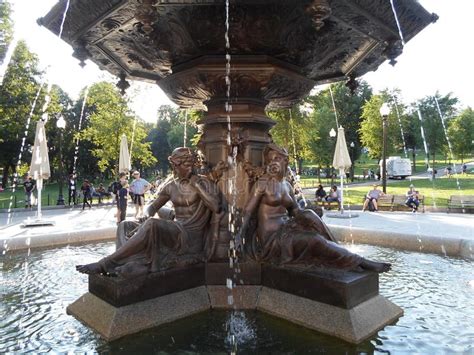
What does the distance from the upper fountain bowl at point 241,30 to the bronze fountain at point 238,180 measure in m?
0.02

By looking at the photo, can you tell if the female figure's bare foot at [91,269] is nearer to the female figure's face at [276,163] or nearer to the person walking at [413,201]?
the female figure's face at [276,163]

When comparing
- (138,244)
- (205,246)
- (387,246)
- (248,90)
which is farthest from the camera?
(387,246)

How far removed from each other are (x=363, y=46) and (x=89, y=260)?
19.1ft

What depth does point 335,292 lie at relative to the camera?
157 inches

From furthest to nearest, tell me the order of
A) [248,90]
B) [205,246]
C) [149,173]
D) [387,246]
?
[149,173] < [387,246] < [248,90] < [205,246]

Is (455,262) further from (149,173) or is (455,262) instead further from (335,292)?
Answer: (149,173)

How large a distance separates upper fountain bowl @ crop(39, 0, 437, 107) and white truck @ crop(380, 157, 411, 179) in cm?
4711

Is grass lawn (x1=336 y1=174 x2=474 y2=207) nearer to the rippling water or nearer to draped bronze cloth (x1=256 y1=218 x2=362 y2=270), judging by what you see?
the rippling water

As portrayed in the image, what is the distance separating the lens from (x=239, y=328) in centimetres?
398

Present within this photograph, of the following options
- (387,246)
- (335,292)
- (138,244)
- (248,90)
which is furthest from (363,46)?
(387,246)

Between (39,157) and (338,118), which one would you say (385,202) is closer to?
(39,157)

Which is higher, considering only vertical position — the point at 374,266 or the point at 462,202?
the point at 462,202

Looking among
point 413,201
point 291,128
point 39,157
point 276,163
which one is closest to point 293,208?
point 276,163

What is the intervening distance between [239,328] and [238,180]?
1.93 m
